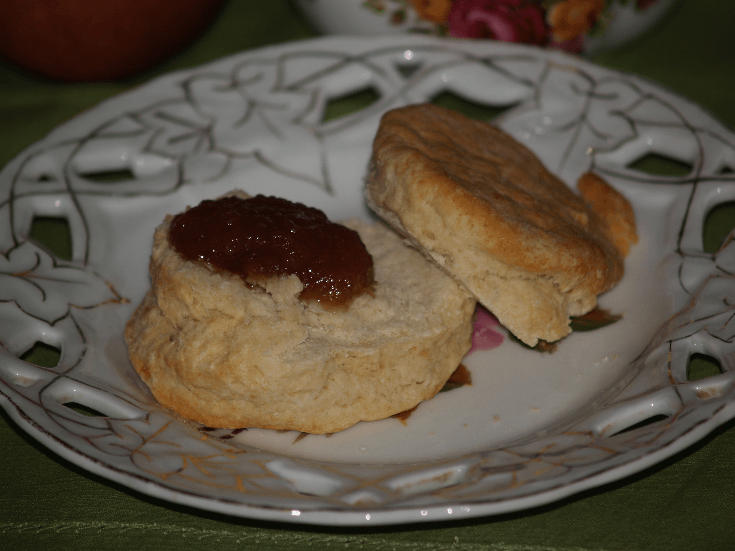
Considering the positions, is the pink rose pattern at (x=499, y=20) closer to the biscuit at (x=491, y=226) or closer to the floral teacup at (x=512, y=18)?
the floral teacup at (x=512, y=18)

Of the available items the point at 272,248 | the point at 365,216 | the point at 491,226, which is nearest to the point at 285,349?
the point at 272,248

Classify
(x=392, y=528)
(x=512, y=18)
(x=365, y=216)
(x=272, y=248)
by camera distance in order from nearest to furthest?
(x=392, y=528) → (x=272, y=248) → (x=365, y=216) → (x=512, y=18)

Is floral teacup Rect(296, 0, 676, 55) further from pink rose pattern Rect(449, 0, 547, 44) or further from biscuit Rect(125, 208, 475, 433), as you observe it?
biscuit Rect(125, 208, 475, 433)

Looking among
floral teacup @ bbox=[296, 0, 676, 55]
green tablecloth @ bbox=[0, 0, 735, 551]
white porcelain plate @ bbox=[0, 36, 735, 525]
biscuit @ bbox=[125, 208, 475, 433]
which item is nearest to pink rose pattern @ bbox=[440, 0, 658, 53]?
floral teacup @ bbox=[296, 0, 676, 55]

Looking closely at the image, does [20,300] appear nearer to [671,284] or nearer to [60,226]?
[60,226]

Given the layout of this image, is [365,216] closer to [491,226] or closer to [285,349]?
[491,226]

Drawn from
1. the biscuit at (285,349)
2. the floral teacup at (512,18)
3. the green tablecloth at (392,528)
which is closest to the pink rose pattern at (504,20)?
the floral teacup at (512,18)
